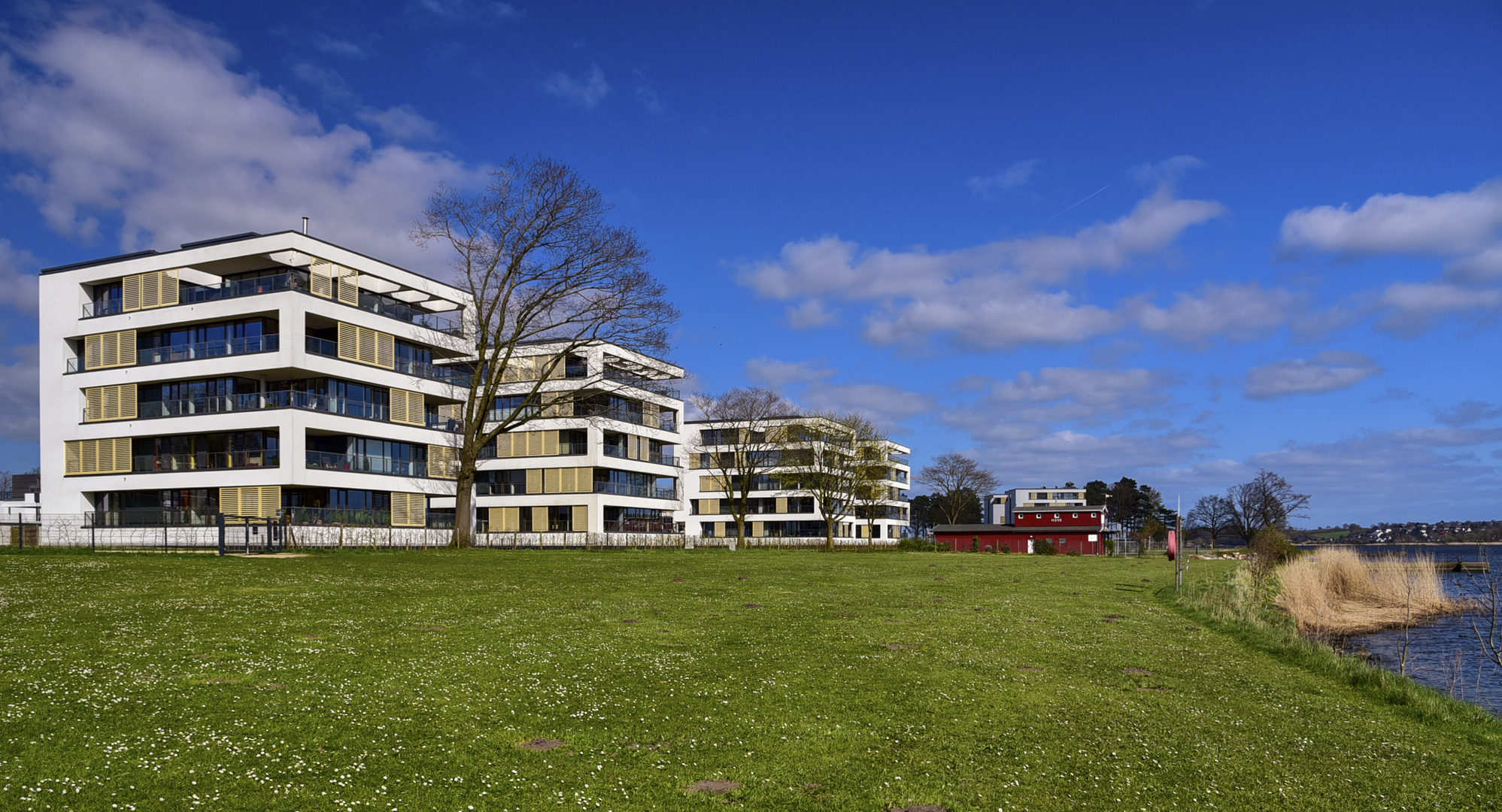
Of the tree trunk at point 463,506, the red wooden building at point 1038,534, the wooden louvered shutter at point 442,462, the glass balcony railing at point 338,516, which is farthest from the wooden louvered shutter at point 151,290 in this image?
the red wooden building at point 1038,534

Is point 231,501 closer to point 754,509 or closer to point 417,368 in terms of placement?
point 417,368

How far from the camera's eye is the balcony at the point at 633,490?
81.6 m

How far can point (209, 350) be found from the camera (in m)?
58.9

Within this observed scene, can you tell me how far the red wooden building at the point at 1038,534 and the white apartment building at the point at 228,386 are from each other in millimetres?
58087

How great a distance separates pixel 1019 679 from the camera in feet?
43.1

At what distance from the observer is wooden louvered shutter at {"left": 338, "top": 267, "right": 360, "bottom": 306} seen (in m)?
62.1

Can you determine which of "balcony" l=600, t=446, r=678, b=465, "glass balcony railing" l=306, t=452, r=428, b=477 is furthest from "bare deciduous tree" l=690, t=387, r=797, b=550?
"glass balcony railing" l=306, t=452, r=428, b=477

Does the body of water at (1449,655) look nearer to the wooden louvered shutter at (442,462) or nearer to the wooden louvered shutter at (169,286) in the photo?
the wooden louvered shutter at (442,462)

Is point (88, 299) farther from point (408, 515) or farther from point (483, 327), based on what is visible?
point (483, 327)

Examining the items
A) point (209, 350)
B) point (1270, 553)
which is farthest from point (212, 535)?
point (1270, 553)

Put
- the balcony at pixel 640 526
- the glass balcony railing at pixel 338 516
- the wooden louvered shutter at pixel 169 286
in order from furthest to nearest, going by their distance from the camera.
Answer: the balcony at pixel 640 526
the wooden louvered shutter at pixel 169 286
the glass balcony railing at pixel 338 516

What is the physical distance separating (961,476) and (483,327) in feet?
316

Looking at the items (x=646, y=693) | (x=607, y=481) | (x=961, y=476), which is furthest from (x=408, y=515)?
(x=961, y=476)

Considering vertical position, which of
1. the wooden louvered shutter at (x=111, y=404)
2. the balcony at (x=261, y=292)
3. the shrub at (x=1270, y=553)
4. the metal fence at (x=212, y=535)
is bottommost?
the shrub at (x=1270, y=553)
